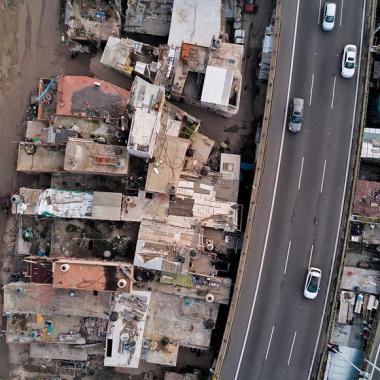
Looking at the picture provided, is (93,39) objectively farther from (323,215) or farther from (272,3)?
(323,215)

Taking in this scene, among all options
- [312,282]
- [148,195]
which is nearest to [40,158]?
[148,195]

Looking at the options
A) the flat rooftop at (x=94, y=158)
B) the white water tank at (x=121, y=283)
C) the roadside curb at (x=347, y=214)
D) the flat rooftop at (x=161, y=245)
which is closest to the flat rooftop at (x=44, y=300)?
the white water tank at (x=121, y=283)

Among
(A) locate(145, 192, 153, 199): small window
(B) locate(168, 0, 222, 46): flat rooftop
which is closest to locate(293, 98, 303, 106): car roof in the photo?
(B) locate(168, 0, 222, 46): flat rooftop

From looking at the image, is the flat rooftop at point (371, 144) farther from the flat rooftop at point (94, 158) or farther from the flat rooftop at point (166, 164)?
the flat rooftop at point (94, 158)

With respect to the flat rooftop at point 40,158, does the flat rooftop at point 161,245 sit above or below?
below

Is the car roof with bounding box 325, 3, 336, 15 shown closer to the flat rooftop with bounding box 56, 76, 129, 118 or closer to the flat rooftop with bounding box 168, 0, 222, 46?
the flat rooftop with bounding box 168, 0, 222, 46

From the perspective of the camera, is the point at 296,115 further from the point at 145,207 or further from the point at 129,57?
the point at 129,57

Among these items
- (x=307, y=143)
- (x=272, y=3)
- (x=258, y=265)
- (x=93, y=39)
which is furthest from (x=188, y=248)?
(x=272, y=3)
